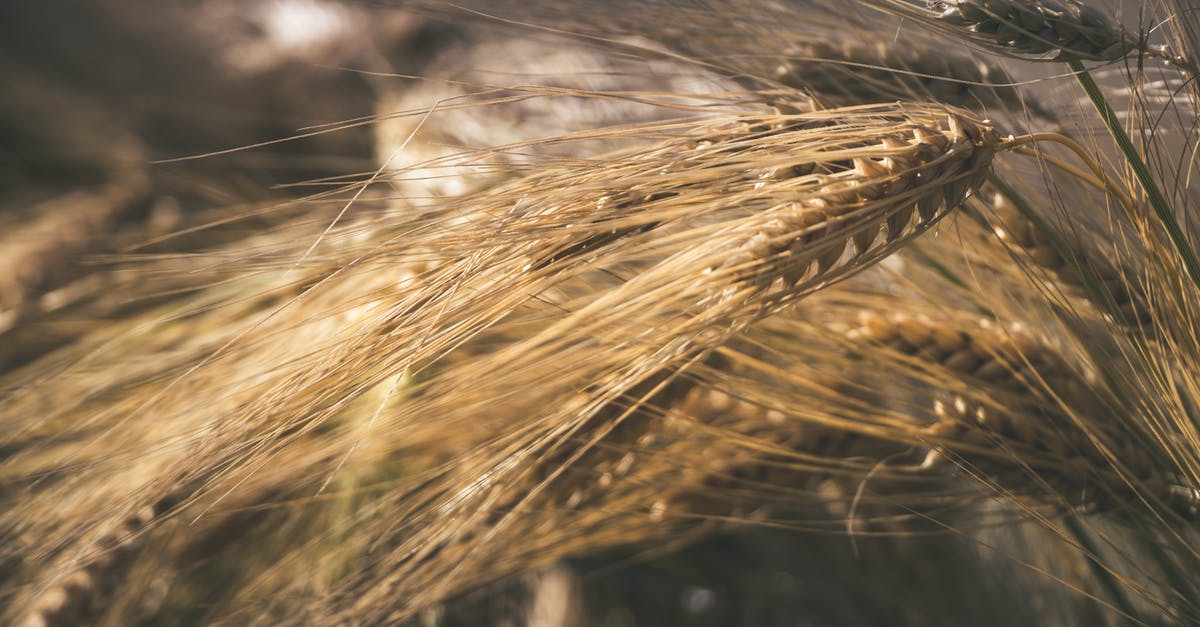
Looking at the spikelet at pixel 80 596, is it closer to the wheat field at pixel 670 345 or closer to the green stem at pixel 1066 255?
the wheat field at pixel 670 345

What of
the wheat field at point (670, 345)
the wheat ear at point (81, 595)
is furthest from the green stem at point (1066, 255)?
the wheat ear at point (81, 595)

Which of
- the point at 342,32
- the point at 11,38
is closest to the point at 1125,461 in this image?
the point at 342,32

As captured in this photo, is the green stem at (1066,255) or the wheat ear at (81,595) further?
the wheat ear at (81,595)

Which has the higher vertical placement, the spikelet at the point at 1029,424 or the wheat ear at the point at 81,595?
the wheat ear at the point at 81,595

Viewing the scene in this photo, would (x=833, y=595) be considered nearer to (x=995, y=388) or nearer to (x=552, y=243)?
(x=995, y=388)

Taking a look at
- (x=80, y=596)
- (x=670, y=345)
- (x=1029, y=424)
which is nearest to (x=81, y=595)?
(x=80, y=596)

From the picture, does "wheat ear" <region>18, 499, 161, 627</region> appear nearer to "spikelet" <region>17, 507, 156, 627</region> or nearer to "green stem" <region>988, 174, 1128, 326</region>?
"spikelet" <region>17, 507, 156, 627</region>

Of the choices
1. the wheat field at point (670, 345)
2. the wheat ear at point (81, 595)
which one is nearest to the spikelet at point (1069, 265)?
the wheat field at point (670, 345)

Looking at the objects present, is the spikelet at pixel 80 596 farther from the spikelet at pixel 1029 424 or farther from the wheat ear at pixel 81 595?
the spikelet at pixel 1029 424
